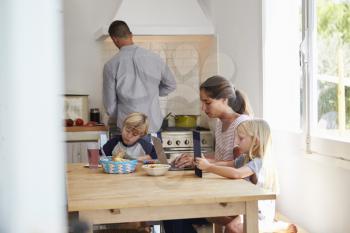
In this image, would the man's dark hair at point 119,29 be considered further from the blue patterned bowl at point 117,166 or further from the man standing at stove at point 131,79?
the blue patterned bowl at point 117,166

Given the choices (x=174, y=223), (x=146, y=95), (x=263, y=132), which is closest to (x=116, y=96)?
(x=146, y=95)

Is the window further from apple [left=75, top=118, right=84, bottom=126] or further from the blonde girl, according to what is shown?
apple [left=75, top=118, right=84, bottom=126]

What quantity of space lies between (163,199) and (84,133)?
2.55 metres

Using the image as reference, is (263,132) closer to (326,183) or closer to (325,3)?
(326,183)

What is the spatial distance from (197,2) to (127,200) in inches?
125

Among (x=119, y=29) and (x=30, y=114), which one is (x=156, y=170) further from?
(x=30, y=114)

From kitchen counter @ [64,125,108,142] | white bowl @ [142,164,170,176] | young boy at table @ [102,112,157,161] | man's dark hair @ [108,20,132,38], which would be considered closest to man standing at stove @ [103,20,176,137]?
man's dark hair @ [108,20,132,38]

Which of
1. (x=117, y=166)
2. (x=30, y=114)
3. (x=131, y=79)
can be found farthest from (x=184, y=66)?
(x=30, y=114)

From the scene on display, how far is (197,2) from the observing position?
473cm

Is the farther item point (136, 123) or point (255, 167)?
point (136, 123)

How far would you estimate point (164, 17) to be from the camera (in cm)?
463

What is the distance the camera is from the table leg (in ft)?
6.64

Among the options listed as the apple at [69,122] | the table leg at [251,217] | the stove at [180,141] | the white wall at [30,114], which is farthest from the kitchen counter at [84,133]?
the white wall at [30,114]

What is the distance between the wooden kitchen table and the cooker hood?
7.80 ft
